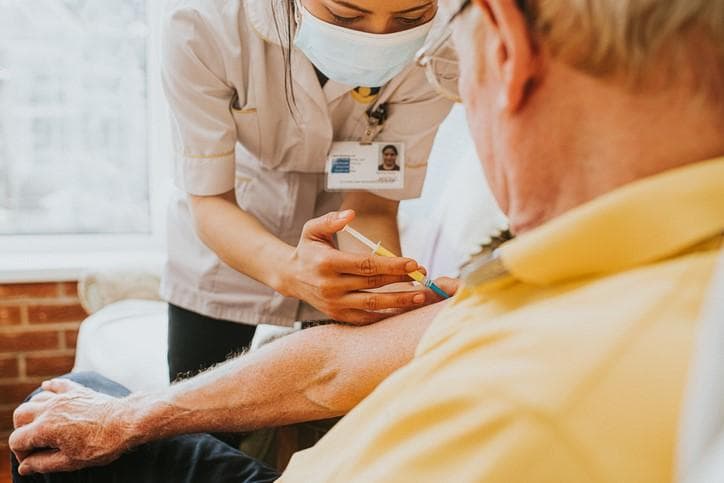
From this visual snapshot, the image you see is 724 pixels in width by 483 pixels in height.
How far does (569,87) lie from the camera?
57cm

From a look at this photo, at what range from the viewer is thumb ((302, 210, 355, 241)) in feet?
3.94

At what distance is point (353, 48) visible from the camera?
1.24 meters

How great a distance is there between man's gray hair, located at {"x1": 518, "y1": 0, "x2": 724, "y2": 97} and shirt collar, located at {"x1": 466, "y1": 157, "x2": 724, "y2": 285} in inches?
2.8

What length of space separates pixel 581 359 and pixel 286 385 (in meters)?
0.73

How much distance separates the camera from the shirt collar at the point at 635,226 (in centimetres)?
54

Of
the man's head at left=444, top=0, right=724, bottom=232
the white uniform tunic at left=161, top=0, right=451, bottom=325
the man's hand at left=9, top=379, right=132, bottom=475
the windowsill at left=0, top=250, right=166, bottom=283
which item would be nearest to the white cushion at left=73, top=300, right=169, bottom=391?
the windowsill at left=0, top=250, right=166, bottom=283

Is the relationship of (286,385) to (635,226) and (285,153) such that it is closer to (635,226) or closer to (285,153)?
(285,153)

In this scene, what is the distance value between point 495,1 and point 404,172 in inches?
39.2

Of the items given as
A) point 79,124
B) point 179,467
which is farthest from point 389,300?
point 79,124

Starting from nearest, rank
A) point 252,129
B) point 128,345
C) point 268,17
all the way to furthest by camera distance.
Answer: point 268,17 → point 252,129 → point 128,345

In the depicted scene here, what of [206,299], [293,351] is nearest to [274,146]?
[206,299]

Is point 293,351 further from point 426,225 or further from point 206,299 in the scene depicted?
point 426,225

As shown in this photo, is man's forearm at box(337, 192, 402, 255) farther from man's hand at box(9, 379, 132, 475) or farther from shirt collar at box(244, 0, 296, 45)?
man's hand at box(9, 379, 132, 475)

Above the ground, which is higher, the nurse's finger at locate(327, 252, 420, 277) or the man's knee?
the nurse's finger at locate(327, 252, 420, 277)
